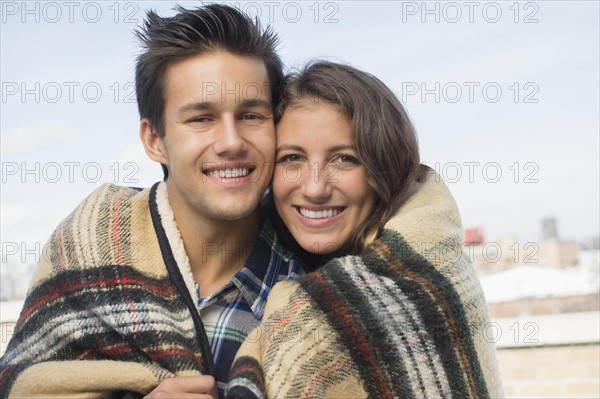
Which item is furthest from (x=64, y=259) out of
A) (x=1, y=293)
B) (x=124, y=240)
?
(x=1, y=293)

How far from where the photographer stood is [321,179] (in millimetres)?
2125

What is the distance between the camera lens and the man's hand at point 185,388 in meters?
1.84

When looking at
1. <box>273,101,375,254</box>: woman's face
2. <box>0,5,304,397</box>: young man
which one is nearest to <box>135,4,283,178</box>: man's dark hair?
<box>0,5,304,397</box>: young man

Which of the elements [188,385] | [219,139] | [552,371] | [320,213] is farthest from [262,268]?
[552,371]

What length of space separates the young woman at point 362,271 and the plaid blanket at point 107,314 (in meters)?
0.24

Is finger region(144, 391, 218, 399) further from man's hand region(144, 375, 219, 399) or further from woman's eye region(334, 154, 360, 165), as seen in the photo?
woman's eye region(334, 154, 360, 165)

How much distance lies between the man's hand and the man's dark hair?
0.77m

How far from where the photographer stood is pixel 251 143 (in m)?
2.18

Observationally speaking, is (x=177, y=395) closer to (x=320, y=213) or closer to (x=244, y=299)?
(x=244, y=299)

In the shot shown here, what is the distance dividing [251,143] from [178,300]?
1.46 feet

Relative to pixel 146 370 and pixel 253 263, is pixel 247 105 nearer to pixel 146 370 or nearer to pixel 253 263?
pixel 253 263

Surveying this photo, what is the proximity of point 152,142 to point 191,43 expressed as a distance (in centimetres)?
32

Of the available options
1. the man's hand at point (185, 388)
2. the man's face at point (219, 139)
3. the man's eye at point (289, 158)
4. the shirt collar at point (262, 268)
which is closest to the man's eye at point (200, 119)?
the man's face at point (219, 139)

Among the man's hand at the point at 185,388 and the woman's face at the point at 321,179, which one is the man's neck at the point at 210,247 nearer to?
the woman's face at the point at 321,179
